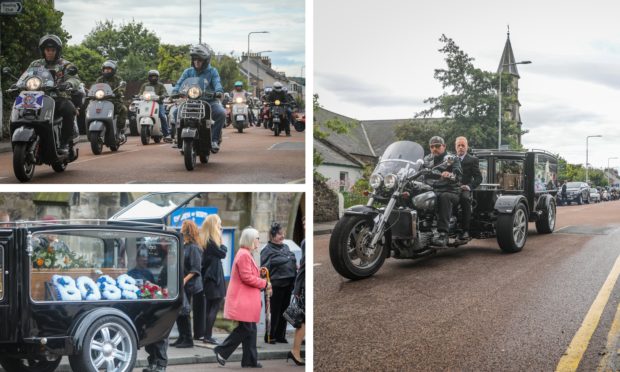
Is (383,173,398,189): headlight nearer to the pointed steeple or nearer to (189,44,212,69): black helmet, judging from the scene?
the pointed steeple

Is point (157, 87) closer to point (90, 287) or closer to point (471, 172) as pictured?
point (90, 287)

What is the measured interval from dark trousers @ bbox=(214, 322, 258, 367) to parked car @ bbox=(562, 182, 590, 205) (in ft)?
5.31

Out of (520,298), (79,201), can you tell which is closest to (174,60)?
(79,201)

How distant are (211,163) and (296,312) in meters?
0.83

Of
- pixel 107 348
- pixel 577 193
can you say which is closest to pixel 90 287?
pixel 107 348

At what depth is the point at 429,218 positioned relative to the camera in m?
3.36

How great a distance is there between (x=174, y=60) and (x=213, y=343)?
139 cm

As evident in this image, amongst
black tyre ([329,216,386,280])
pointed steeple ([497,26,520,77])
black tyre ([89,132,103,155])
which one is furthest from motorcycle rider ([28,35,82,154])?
pointed steeple ([497,26,520,77])

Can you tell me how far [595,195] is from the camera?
3.18m

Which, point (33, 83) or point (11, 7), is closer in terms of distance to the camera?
point (33, 83)

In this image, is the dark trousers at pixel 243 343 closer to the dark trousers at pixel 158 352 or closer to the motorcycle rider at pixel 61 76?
the dark trousers at pixel 158 352

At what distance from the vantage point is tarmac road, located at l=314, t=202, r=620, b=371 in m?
2.84

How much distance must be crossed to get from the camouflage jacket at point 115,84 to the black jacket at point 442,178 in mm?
1428

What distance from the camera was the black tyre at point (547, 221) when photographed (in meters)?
3.28
